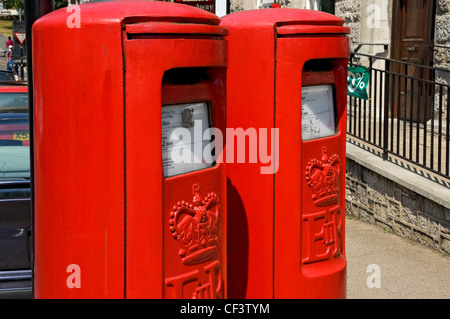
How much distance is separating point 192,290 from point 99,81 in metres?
0.89

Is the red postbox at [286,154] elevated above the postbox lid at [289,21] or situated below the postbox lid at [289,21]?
below

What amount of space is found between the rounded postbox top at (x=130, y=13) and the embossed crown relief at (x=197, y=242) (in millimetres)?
639

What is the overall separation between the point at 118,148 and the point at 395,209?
4488mm

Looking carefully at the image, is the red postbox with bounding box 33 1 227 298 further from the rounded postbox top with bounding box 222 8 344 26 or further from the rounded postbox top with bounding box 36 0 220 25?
the rounded postbox top with bounding box 222 8 344 26

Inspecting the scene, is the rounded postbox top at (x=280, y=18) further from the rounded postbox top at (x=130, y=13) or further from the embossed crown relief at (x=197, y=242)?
the embossed crown relief at (x=197, y=242)

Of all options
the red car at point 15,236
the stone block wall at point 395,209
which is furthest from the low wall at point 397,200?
the red car at point 15,236

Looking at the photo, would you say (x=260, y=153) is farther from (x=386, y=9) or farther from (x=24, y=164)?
(x=386, y=9)

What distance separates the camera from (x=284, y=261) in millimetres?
3377

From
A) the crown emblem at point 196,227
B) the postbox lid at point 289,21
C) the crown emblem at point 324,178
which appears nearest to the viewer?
the crown emblem at point 196,227

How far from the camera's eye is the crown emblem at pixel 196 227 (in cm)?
267

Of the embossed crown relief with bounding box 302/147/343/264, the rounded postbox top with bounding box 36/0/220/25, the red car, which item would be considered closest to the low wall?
the embossed crown relief with bounding box 302/147/343/264

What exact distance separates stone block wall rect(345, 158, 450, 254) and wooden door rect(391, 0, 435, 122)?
86.2 inches

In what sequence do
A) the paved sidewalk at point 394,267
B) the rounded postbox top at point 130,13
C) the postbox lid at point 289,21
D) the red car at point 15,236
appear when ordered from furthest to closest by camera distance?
the paved sidewalk at point 394,267 → the red car at point 15,236 → the postbox lid at point 289,21 → the rounded postbox top at point 130,13
